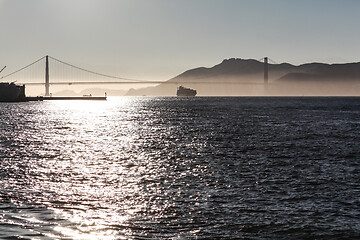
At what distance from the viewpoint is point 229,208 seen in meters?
17.7

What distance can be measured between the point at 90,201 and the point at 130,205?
1947mm

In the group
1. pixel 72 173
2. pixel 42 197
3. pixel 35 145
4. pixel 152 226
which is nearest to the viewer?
pixel 152 226

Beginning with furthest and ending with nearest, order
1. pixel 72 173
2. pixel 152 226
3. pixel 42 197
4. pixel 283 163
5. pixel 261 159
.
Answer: pixel 261 159 → pixel 283 163 → pixel 72 173 → pixel 42 197 → pixel 152 226

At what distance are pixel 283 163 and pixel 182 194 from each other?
40.5 ft

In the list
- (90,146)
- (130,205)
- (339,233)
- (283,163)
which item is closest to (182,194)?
(130,205)

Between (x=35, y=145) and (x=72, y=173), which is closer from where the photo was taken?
(x=72, y=173)

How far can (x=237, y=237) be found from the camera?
14.1 m

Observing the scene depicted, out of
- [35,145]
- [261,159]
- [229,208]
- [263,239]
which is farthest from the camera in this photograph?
[35,145]

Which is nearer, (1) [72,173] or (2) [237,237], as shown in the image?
(2) [237,237]

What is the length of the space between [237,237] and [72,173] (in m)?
14.8

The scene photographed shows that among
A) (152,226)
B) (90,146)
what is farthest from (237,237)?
(90,146)

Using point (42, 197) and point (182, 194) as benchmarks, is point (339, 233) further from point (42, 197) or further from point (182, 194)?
point (42, 197)

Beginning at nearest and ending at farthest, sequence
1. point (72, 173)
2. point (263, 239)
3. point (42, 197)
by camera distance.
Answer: point (263, 239) < point (42, 197) < point (72, 173)

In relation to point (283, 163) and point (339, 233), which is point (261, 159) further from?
point (339, 233)
